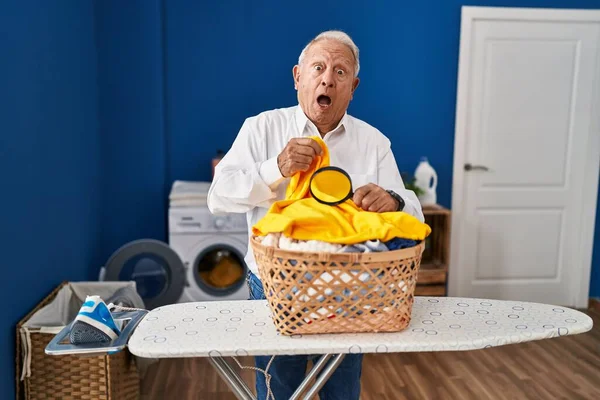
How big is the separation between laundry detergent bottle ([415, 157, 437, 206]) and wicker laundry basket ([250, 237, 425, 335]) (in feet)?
8.79

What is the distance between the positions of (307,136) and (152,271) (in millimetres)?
2194

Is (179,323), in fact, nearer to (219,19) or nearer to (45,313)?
(45,313)

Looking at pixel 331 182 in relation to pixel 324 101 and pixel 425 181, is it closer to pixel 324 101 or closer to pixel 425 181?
pixel 324 101

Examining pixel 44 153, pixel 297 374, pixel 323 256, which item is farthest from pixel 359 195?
pixel 44 153

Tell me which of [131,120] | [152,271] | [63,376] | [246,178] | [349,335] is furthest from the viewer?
[131,120]

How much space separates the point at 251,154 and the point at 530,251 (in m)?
3.20

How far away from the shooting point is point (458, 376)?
3.00 meters

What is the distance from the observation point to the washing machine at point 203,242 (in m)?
3.43

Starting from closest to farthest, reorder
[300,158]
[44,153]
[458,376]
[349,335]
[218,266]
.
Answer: [349,335]
[300,158]
[44,153]
[458,376]
[218,266]

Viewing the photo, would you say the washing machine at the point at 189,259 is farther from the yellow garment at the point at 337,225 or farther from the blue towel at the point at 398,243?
the blue towel at the point at 398,243

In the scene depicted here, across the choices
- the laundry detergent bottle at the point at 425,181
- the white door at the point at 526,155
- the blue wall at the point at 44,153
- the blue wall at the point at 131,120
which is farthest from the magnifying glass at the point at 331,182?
the white door at the point at 526,155

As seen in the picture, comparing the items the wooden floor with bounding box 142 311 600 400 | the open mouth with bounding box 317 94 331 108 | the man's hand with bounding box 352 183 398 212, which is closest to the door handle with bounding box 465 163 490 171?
the wooden floor with bounding box 142 311 600 400

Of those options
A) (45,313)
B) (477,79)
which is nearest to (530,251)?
(477,79)

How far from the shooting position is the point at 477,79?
3.95 m
